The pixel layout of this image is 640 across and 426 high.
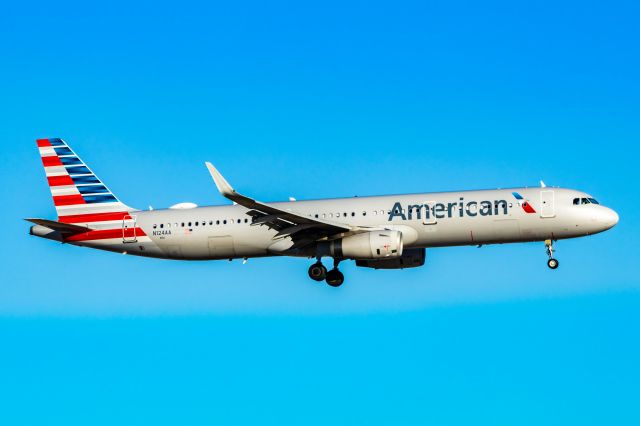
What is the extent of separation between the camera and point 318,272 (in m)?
55.8

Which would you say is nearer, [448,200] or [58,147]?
[448,200]

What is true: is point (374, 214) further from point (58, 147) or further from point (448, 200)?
point (58, 147)

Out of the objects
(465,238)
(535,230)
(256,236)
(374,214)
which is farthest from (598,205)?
(256,236)

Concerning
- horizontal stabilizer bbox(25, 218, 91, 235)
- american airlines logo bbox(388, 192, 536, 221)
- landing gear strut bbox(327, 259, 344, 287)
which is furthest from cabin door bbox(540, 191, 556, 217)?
horizontal stabilizer bbox(25, 218, 91, 235)

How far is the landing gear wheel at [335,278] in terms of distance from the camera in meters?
56.8

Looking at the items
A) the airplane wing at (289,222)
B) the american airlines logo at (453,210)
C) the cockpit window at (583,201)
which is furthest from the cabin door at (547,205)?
the airplane wing at (289,222)

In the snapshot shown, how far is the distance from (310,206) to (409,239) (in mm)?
5480

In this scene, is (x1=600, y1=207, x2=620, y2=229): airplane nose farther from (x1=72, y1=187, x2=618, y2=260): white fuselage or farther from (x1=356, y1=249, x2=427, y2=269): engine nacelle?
(x1=356, y1=249, x2=427, y2=269): engine nacelle

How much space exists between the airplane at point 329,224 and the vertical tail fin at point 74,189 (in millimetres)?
62

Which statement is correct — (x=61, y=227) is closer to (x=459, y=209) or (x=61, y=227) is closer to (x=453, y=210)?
(x=453, y=210)

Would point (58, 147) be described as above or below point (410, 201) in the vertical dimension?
above

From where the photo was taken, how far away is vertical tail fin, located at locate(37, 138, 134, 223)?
58.9 meters

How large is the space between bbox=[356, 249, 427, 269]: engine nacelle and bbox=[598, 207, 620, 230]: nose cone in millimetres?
9760

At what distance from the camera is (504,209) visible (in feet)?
175
